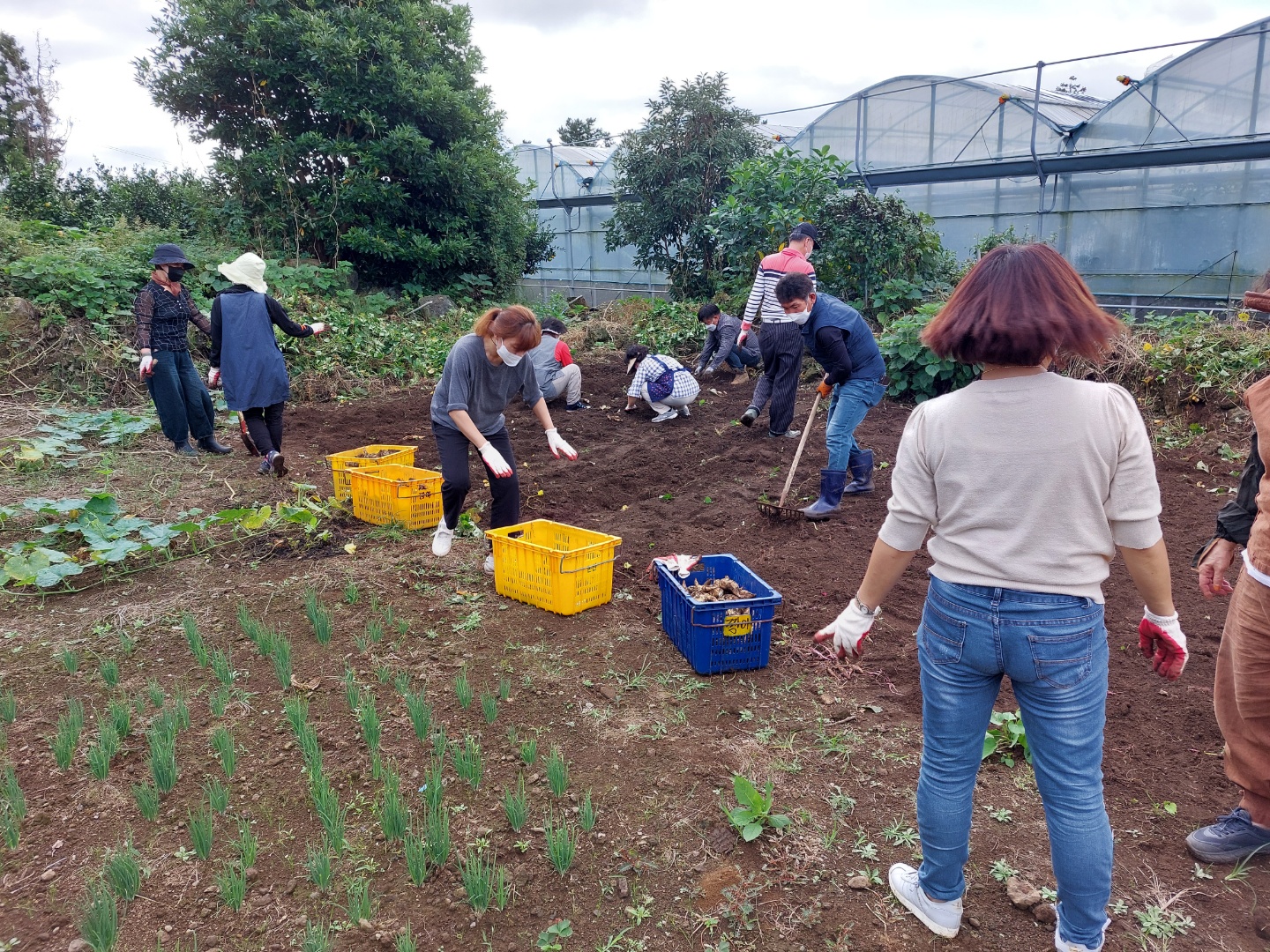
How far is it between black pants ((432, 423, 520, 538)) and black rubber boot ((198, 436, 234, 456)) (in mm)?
3558

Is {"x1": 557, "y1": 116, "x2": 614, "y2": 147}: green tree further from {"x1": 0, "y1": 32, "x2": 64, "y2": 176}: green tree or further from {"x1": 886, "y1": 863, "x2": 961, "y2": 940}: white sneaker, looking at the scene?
{"x1": 886, "y1": 863, "x2": 961, "y2": 940}: white sneaker

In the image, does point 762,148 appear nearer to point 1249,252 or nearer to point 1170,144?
point 1170,144

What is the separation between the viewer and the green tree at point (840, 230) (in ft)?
36.6

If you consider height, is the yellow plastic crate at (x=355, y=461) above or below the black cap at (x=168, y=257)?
below

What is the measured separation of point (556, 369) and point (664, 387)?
138cm

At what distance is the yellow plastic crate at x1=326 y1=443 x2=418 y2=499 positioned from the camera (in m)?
5.71

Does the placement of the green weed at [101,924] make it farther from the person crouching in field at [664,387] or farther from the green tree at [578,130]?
the green tree at [578,130]

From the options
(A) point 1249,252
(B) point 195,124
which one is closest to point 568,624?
(A) point 1249,252

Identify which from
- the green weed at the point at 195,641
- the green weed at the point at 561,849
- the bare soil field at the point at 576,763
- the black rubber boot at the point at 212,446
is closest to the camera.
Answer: the bare soil field at the point at 576,763

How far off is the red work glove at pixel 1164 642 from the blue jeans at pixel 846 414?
3.57 m

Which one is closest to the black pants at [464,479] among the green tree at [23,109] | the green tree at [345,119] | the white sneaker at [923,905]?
the white sneaker at [923,905]

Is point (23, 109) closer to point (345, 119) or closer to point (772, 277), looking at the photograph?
point (345, 119)

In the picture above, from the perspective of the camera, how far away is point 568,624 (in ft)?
13.3

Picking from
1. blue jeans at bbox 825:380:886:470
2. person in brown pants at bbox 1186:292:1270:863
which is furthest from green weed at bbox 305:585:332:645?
person in brown pants at bbox 1186:292:1270:863
